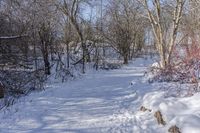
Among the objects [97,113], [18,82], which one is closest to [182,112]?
[97,113]

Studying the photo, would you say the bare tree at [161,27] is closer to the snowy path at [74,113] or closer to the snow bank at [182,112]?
the snowy path at [74,113]

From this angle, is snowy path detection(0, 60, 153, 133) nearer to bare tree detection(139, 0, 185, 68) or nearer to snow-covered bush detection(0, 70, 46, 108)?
snow-covered bush detection(0, 70, 46, 108)

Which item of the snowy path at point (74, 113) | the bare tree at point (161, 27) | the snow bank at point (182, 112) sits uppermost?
the bare tree at point (161, 27)

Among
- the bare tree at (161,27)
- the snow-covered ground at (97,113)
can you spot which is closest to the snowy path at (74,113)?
the snow-covered ground at (97,113)

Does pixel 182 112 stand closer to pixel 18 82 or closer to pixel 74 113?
pixel 74 113

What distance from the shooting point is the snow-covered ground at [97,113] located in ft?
30.4

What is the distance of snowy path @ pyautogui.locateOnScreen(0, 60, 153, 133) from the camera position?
10156 mm

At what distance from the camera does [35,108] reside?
1298 cm

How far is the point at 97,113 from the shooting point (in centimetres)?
1224

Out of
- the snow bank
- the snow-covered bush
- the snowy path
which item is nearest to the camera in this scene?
the snow bank

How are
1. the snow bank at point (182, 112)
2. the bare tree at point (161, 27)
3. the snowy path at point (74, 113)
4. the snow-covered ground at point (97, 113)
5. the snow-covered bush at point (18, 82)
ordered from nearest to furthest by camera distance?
1. the snow bank at point (182, 112)
2. the snow-covered ground at point (97, 113)
3. the snowy path at point (74, 113)
4. the snow-covered bush at point (18, 82)
5. the bare tree at point (161, 27)

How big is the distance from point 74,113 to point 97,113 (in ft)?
2.41

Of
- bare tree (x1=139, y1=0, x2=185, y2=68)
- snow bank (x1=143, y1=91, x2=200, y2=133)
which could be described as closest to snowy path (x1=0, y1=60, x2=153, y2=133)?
snow bank (x1=143, y1=91, x2=200, y2=133)

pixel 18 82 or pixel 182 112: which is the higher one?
pixel 18 82
